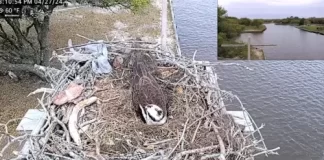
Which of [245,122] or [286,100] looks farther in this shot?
[286,100]

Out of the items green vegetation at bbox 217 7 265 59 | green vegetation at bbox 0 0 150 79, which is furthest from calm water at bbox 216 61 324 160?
green vegetation at bbox 0 0 150 79

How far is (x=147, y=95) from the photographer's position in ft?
7.82

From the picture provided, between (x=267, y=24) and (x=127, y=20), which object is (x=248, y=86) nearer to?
(x=267, y=24)

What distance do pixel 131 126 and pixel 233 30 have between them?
13.8 feet

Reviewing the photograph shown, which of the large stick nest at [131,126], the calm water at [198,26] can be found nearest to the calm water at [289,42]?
the calm water at [198,26]

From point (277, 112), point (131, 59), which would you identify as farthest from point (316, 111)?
point (131, 59)

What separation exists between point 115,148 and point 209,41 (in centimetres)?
403

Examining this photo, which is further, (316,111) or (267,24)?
(267,24)

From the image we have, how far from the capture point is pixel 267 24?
241 inches

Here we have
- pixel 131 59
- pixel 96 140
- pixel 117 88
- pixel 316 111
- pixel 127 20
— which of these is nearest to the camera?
pixel 96 140

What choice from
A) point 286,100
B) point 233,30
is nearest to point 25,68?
point 233,30

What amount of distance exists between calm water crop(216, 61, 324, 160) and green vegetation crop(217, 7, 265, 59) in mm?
252

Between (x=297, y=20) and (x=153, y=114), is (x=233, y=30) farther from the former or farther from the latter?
(x=153, y=114)

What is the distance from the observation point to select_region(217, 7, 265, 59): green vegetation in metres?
6.10
